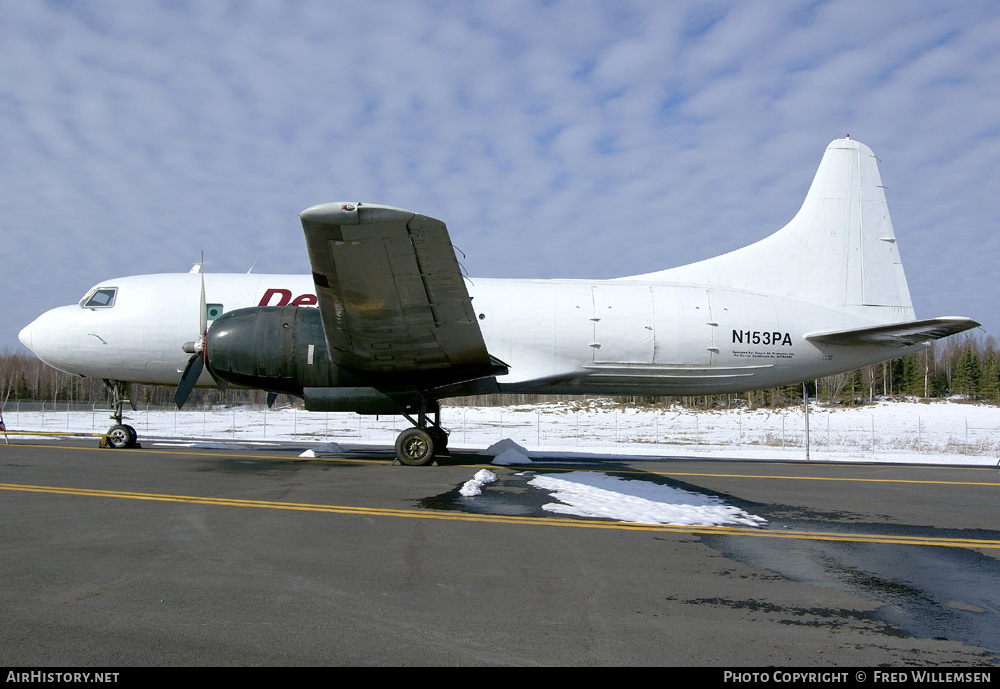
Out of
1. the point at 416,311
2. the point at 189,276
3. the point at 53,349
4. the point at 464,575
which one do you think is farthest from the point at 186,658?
the point at 53,349

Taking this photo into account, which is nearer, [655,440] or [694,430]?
[655,440]

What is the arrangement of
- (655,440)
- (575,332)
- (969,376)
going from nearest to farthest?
(575,332)
(655,440)
(969,376)

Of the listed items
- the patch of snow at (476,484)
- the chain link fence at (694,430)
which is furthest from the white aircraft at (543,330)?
the chain link fence at (694,430)

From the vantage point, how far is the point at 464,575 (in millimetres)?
5055

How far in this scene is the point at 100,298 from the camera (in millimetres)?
15055

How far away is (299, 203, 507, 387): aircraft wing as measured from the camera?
8.03m

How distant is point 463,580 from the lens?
16.1ft

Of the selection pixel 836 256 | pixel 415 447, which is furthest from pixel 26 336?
pixel 836 256

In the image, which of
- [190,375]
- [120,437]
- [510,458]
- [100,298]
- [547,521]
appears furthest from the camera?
[100,298]

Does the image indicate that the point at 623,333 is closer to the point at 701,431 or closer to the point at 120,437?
the point at 120,437

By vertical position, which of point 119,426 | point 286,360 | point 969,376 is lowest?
point 119,426

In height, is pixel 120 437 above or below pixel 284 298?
below

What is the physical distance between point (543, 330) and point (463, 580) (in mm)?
9370

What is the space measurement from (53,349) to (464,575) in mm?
14776
